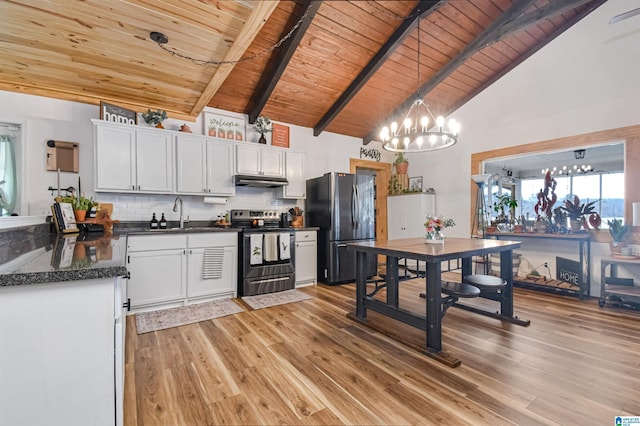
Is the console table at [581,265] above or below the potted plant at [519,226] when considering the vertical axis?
below

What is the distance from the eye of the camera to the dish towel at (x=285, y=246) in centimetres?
378

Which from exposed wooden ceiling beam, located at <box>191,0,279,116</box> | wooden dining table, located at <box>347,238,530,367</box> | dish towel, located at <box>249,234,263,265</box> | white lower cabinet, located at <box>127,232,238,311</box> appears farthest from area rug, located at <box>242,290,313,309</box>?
exposed wooden ceiling beam, located at <box>191,0,279,116</box>

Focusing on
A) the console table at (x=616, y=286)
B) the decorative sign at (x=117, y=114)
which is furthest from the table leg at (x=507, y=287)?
the decorative sign at (x=117, y=114)

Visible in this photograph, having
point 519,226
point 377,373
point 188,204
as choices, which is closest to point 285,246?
point 188,204

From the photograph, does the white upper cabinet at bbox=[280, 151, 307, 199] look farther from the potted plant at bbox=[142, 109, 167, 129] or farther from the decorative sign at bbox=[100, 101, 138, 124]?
the decorative sign at bbox=[100, 101, 138, 124]

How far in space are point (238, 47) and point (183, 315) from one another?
2.71 metres

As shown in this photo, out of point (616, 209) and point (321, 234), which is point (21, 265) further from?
point (616, 209)

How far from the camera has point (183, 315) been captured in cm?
293

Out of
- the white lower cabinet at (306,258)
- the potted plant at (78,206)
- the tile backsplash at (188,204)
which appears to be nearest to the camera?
the potted plant at (78,206)

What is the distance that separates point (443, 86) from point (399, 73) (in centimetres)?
96

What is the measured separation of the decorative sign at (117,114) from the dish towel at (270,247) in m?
2.14

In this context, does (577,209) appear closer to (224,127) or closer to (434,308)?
(434,308)

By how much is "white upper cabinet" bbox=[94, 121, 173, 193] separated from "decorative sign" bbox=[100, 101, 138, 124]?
5.9 inches

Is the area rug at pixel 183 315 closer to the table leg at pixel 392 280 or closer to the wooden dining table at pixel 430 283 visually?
the wooden dining table at pixel 430 283
